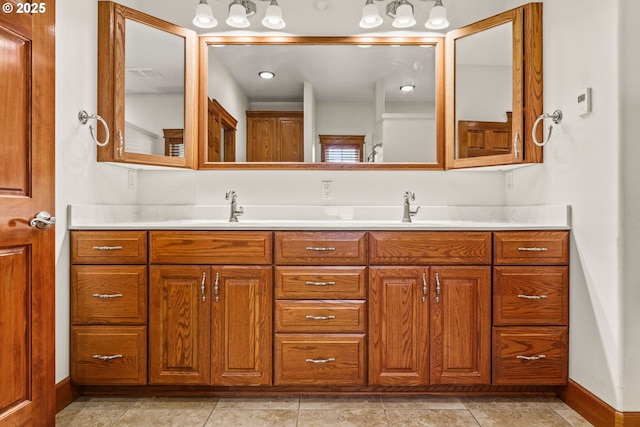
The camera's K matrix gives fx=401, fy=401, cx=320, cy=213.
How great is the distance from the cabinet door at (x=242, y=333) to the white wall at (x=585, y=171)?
73 centimetres

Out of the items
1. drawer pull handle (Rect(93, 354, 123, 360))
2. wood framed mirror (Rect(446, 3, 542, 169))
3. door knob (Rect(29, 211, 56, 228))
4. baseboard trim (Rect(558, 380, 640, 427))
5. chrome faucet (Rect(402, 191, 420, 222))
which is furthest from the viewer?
chrome faucet (Rect(402, 191, 420, 222))

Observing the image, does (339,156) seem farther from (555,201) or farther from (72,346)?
(72,346)

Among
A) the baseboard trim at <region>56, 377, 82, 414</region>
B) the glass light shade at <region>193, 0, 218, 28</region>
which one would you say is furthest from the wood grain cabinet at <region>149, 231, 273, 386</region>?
the glass light shade at <region>193, 0, 218, 28</region>

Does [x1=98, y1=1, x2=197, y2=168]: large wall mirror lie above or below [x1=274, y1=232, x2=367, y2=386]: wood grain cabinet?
above

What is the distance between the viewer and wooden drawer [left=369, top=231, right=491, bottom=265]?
1938 mm

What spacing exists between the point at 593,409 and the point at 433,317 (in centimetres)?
78

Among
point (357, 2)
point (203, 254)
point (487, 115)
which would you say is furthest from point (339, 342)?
point (357, 2)

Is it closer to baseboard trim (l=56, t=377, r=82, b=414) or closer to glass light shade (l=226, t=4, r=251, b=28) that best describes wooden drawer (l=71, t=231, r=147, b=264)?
baseboard trim (l=56, t=377, r=82, b=414)

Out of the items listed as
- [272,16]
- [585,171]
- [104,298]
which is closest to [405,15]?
[272,16]

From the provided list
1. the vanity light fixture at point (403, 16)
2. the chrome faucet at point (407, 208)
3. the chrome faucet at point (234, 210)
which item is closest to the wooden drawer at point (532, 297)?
the chrome faucet at point (407, 208)

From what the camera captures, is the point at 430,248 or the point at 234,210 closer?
the point at 430,248

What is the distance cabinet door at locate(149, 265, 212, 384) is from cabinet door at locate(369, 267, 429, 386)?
80cm

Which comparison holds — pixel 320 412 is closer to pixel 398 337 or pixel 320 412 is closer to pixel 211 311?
pixel 398 337

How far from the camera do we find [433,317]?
1925mm
